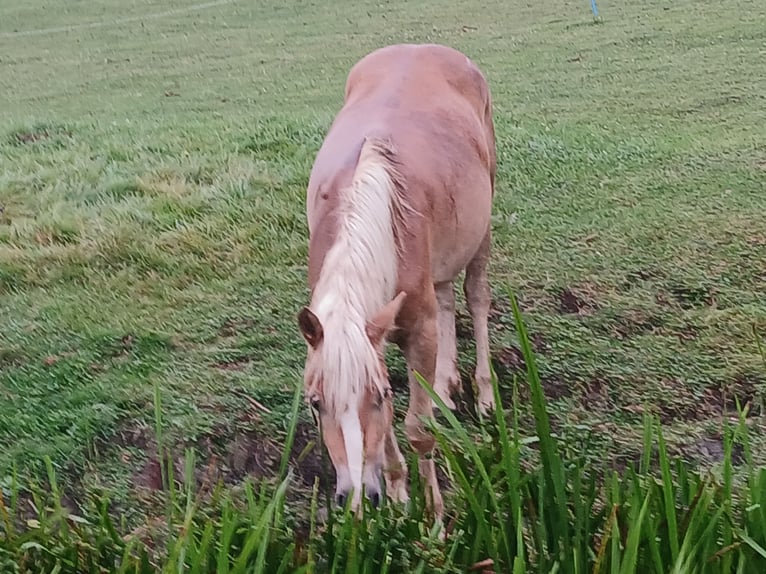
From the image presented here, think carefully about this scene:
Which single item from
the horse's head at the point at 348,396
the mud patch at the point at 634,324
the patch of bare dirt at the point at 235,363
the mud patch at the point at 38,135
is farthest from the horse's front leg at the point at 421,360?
the mud patch at the point at 38,135

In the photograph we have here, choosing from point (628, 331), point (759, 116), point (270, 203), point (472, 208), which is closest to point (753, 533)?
point (472, 208)

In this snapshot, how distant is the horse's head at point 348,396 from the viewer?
1921mm

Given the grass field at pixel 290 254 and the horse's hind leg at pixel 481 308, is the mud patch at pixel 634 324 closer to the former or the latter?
the grass field at pixel 290 254

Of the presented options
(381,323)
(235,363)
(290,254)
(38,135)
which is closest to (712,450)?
(381,323)

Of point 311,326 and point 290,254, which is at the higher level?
point 311,326

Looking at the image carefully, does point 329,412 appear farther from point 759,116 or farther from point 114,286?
point 759,116

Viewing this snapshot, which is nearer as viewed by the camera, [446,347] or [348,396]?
[348,396]

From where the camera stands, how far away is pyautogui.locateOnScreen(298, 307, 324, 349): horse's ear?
193cm

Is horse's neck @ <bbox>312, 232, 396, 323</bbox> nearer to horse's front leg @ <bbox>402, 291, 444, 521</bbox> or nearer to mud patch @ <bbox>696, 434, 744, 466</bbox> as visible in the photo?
horse's front leg @ <bbox>402, 291, 444, 521</bbox>

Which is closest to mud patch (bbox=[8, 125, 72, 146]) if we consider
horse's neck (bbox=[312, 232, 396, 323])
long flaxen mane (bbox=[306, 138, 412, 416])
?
long flaxen mane (bbox=[306, 138, 412, 416])

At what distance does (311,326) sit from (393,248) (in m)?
0.47

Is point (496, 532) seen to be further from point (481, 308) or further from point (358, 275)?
point (481, 308)

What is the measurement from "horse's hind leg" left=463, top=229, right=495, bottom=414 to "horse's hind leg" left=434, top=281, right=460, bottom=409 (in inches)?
3.2

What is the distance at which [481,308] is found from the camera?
326 centimetres
